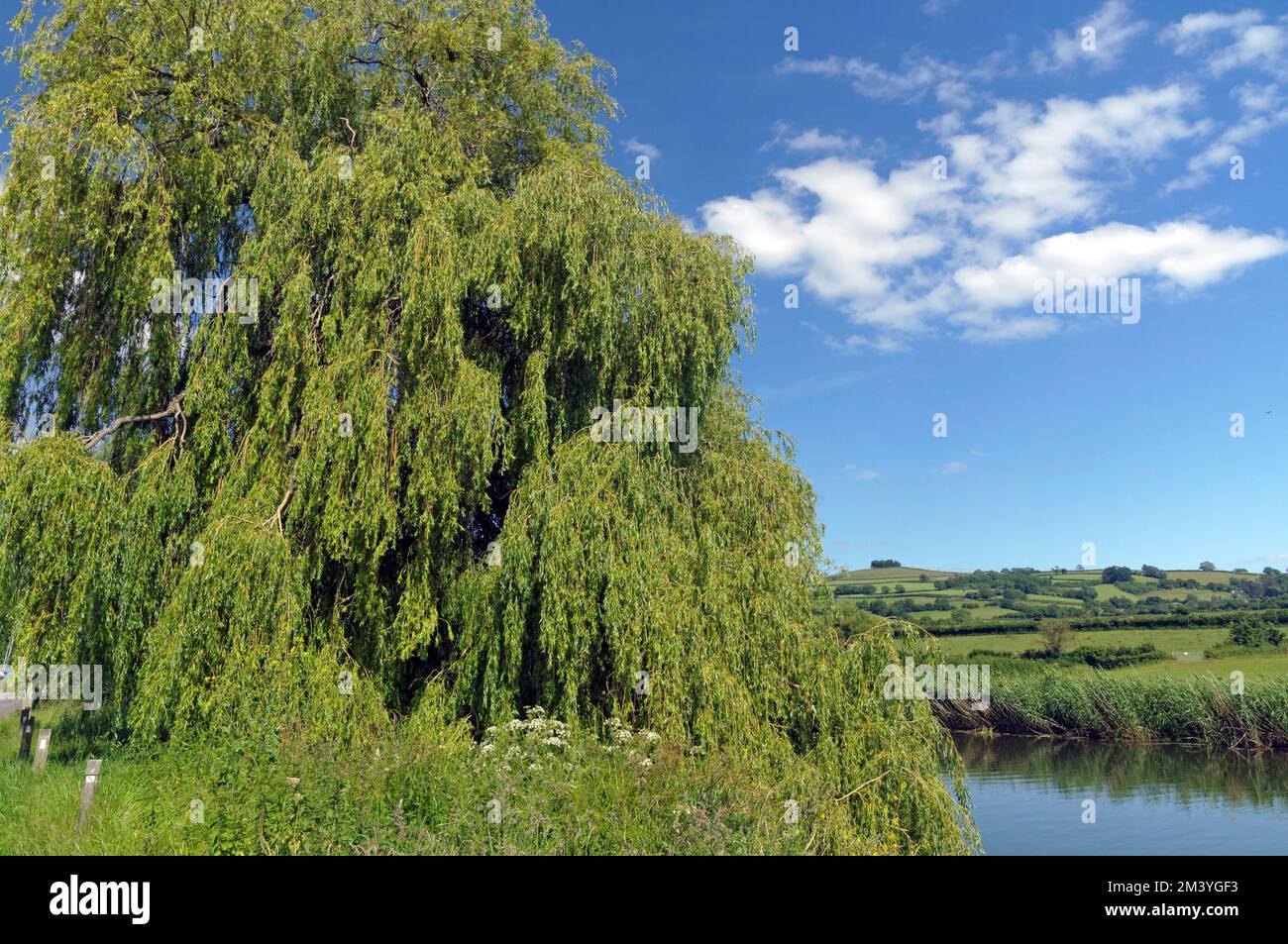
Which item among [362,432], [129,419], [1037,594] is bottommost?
[1037,594]

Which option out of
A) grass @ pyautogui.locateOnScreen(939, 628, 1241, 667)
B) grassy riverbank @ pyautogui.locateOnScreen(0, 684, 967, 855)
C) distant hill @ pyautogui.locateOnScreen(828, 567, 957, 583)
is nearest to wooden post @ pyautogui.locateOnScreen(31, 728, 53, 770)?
grassy riverbank @ pyautogui.locateOnScreen(0, 684, 967, 855)

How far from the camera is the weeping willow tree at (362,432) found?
1203cm

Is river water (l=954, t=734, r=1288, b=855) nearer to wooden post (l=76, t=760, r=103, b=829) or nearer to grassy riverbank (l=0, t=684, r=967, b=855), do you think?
grassy riverbank (l=0, t=684, r=967, b=855)

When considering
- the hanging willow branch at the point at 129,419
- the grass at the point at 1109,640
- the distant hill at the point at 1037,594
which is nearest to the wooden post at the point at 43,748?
the hanging willow branch at the point at 129,419

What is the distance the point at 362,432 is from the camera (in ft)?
42.6

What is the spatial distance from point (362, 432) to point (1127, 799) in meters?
33.0

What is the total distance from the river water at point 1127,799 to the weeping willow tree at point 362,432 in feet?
46.0

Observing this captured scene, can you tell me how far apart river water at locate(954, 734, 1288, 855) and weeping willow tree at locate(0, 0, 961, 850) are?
46.0 feet

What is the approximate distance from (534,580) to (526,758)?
2.82 m

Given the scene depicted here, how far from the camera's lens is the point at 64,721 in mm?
14898

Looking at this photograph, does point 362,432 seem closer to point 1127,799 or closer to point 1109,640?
point 1127,799

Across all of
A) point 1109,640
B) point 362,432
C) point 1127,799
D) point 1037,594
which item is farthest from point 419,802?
point 1037,594

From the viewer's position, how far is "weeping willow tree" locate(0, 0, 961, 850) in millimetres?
12031
